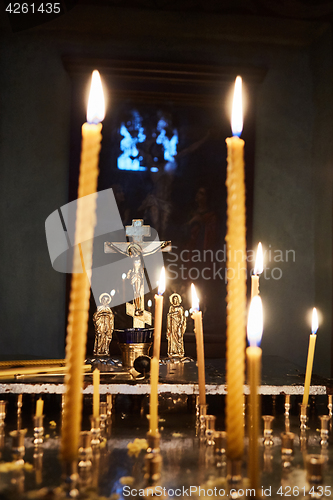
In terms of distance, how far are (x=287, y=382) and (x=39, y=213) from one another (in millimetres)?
2536

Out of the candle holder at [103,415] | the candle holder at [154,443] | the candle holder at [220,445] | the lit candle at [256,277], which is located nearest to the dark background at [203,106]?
the candle holder at [103,415]

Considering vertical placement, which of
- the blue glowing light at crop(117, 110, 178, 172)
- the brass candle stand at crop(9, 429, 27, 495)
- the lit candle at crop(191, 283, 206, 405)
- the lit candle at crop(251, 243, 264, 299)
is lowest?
the brass candle stand at crop(9, 429, 27, 495)

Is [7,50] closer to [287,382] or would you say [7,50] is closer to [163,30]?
[163,30]

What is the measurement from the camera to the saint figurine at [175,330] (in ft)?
8.04

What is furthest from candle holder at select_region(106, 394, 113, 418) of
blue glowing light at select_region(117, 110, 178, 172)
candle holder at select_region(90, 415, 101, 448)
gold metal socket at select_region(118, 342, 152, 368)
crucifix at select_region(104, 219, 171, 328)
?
blue glowing light at select_region(117, 110, 178, 172)

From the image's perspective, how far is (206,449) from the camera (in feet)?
3.37

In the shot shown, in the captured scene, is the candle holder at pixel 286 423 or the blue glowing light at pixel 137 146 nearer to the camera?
the candle holder at pixel 286 423

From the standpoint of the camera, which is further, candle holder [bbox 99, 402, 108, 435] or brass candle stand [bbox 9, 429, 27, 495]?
candle holder [bbox 99, 402, 108, 435]

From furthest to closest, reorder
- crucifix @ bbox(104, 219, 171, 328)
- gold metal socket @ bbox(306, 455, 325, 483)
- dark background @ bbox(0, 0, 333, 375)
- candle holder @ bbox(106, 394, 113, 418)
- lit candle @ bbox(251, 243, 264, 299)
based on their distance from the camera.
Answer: dark background @ bbox(0, 0, 333, 375)
crucifix @ bbox(104, 219, 171, 328)
candle holder @ bbox(106, 394, 113, 418)
lit candle @ bbox(251, 243, 264, 299)
gold metal socket @ bbox(306, 455, 325, 483)

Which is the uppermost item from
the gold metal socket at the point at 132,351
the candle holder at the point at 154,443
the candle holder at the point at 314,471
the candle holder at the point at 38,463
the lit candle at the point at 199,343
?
the lit candle at the point at 199,343

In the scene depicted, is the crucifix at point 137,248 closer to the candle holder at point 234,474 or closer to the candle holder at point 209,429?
the candle holder at point 209,429

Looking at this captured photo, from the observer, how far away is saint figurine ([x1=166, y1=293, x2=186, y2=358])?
2.45 meters

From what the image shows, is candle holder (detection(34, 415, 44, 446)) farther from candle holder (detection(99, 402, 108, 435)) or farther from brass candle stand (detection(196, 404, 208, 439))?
brass candle stand (detection(196, 404, 208, 439))

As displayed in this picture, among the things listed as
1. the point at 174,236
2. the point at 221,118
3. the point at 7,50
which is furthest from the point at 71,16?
the point at 174,236
